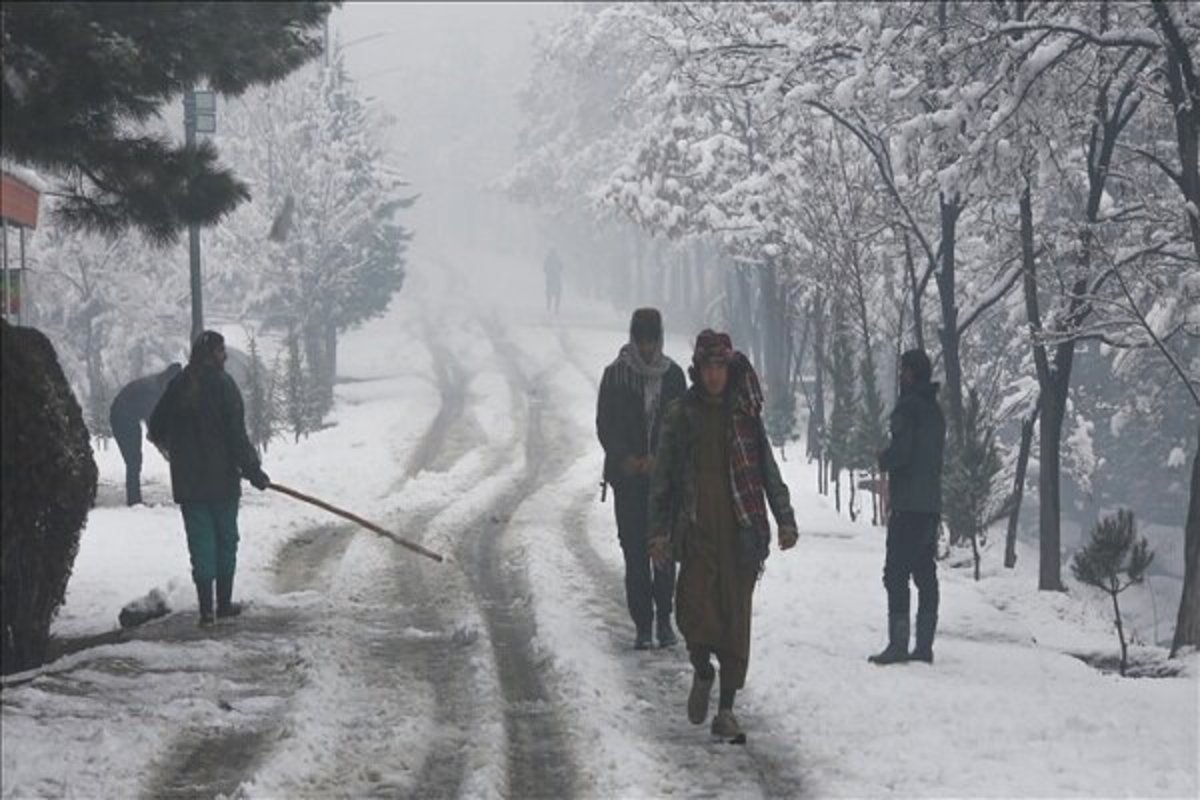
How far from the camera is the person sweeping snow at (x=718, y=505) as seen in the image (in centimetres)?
749

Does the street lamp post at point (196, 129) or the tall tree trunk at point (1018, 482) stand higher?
the street lamp post at point (196, 129)

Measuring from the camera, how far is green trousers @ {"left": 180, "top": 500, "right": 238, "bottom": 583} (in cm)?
1039

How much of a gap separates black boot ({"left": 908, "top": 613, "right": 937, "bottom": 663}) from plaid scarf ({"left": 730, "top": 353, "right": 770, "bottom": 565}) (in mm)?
2772

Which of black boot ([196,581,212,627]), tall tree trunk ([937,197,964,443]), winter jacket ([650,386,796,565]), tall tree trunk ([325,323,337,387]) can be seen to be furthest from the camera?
tall tree trunk ([325,323,337,387])

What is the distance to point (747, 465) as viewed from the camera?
24.7ft

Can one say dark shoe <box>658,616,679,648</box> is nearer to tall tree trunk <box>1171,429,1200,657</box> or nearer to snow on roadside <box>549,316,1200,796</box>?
snow on roadside <box>549,316,1200,796</box>

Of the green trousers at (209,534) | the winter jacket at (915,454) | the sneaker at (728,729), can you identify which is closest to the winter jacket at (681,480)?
the sneaker at (728,729)

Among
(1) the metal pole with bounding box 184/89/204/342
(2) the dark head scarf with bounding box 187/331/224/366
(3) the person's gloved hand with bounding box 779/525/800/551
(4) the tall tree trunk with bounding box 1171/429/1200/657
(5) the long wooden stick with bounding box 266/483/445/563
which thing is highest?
(1) the metal pole with bounding box 184/89/204/342

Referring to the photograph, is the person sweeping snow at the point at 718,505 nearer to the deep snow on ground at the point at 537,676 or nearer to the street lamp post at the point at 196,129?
the deep snow on ground at the point at 537,676

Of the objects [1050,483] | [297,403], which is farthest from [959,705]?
[297,403]

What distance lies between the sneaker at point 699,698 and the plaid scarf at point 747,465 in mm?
765

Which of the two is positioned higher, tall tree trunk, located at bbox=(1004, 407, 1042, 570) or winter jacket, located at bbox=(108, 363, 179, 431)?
winter jacket, located at bbox=(108, 363, 179, 431)

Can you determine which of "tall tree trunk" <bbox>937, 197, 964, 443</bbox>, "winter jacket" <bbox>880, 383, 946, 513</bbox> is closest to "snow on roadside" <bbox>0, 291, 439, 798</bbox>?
"winter jacket" <bbox>880, 383, 946, 513</bbox>

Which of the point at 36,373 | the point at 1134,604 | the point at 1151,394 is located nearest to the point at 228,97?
the point at 36,373
